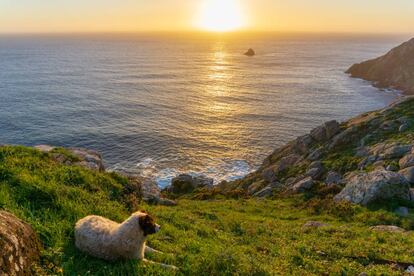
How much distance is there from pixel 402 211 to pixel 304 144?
2425 cm

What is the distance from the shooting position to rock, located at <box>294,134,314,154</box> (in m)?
47.3

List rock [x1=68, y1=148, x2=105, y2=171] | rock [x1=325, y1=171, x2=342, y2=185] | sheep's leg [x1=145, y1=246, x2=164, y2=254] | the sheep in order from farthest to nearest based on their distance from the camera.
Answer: rock [x1=325, y1=171, x2=342, y2=185], rock [x1=68, y1=148, x2=105, y2=171], sheep's leg [x1=145, y1=246, x2=164, y2=254], the sheep

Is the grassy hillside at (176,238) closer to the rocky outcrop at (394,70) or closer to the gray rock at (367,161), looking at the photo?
the gray rock at (367,161)

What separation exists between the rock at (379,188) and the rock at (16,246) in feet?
74.2

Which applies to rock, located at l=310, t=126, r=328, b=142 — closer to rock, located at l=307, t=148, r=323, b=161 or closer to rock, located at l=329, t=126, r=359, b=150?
rock, located at l=329, t=126, r=359, b=150

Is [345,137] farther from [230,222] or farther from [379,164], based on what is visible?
[230,222]

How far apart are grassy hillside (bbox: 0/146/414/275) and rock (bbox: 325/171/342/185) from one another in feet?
36.9

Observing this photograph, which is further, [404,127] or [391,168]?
[404,127]

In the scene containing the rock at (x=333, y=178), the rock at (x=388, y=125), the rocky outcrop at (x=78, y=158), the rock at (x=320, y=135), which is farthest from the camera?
the rock at (x=320, y=135)

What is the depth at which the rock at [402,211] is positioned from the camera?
23761 millimetres

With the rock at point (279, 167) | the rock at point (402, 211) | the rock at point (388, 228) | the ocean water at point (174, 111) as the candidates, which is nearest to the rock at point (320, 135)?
the rock at point (279, 167)

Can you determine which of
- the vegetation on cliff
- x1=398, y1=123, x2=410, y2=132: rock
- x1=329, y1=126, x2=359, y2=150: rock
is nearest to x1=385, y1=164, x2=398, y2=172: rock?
the vegetation on cliff

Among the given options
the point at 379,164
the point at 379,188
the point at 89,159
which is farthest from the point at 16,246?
the point at 379,164

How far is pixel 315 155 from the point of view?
1688 inches
